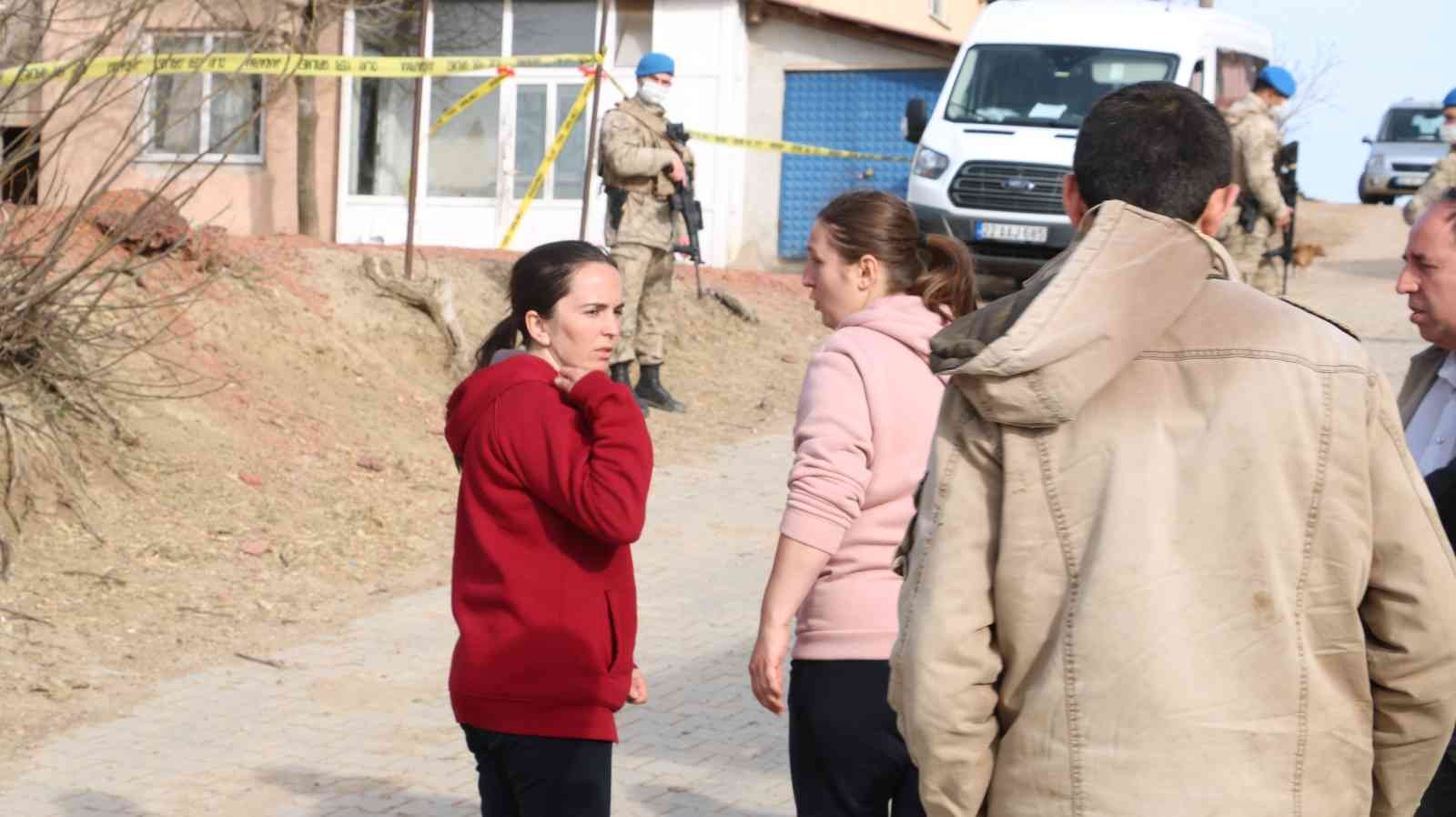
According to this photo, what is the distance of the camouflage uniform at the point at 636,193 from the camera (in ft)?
37.7

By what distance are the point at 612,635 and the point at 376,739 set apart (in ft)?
9.22

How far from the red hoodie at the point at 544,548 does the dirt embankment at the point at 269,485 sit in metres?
3.06

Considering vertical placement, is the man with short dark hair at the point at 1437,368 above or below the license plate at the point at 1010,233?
above

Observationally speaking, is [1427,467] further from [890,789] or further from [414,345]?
[414,345]

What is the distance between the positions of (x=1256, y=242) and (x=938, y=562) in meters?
11.3

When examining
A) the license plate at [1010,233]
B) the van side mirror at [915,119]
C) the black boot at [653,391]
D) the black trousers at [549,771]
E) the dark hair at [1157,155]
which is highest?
the van side mirror at [915,119]

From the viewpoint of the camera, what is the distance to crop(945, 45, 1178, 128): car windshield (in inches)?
671

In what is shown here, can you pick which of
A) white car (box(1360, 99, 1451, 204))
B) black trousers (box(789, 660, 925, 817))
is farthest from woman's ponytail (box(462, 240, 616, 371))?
white car (box(1360, 99, 1451, 204))

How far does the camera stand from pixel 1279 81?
12.9m

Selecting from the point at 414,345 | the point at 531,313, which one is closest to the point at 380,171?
the point at 414,345

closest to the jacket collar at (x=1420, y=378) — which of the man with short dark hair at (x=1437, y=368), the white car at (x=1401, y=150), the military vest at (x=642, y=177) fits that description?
the man with short dark hair at (x=1437, y=368)

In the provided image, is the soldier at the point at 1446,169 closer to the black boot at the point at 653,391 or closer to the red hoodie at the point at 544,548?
the black boot at the point at 653,391

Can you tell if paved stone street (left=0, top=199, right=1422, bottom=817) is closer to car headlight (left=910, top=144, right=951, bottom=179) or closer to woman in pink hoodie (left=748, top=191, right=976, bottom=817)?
woman in pink hoodie (left=748, top=191, right=976, bottom=817)

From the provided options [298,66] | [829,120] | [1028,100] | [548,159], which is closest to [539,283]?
[298,66]
